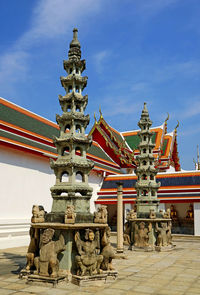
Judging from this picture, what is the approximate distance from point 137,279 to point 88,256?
5.58ft

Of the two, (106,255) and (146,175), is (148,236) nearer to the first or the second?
(146,175)

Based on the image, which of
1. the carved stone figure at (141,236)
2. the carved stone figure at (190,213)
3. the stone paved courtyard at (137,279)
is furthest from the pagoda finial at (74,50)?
the carved stone figure at (190,213)

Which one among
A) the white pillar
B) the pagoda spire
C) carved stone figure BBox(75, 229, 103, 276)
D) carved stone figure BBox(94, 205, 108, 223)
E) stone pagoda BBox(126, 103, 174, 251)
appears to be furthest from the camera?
the white pillar

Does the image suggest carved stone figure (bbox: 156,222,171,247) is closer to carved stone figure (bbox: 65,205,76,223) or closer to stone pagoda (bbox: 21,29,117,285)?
stone pagoda (bbox: 21,29,117,285)

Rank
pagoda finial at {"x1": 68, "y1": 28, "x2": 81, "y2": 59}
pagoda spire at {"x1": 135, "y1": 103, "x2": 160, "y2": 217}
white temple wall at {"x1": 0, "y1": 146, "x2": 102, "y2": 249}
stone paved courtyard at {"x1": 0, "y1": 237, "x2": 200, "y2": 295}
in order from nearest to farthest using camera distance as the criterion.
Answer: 1. stone paved courtyard at {"x1": 0, "y1": 237, "x2": 200, "y2": 295}
2. pagoda finial at {"x1": 68, "y1": 28, "x2": 81, "y2": 59}
3. pagoda spire at {"x1": 135, "y1": 103, "x2": 160, "y2": 217}
4. white temple wall at {"x1": 0, "y1": 146, "x2": 102, "y2": 249}

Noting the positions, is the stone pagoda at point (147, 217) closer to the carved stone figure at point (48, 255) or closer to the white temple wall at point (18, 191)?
the white temple wall at point (18, 191)

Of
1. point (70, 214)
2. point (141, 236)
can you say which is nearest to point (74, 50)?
point (70, 214)

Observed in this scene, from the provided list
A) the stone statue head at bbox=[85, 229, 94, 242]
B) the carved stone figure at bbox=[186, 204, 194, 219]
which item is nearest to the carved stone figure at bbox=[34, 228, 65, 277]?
the stone statue head at bbox=[85, 229, 94, 242]

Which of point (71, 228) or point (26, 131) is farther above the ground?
point (26, 131)

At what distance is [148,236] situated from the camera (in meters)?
14.6

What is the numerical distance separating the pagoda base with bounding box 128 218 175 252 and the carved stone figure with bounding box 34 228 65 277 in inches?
304

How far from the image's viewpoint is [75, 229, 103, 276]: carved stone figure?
24.3ft

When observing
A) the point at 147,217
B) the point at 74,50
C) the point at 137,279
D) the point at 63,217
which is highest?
the point at 74,50

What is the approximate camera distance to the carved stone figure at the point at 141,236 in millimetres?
14477
